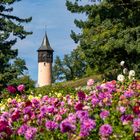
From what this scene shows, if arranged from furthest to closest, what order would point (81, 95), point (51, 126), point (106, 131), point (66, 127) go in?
point (81, 95) → point (51, 126) → point (66, 127) → point (106, 131)

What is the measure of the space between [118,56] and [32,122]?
985 inches

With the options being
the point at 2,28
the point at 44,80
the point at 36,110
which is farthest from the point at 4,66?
the point at 44,80

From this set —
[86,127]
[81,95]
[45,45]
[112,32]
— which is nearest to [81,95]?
[81,95]

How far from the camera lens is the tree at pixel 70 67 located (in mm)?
102062

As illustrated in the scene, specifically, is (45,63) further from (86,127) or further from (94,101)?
(86,127)

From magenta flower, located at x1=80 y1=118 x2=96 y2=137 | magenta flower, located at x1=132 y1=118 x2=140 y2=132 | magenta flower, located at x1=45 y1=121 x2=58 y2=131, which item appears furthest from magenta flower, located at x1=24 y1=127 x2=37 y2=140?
magenta flower, located at x1=132 y1=118 x2=140 y2=132

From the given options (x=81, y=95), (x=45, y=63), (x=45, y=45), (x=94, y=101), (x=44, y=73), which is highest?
(x=45, y=45)

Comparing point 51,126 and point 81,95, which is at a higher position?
point 81,95

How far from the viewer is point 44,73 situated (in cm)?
11956

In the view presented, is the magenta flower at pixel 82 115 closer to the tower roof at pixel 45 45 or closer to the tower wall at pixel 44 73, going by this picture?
the tower wall at pixel 44 73

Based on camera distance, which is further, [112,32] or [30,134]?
[112,32]

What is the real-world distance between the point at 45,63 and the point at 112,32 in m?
90.9

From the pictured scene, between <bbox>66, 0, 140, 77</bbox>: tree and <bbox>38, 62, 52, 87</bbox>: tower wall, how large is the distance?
84.7 m

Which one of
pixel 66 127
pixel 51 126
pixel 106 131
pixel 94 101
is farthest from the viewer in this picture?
pixel 94 101
